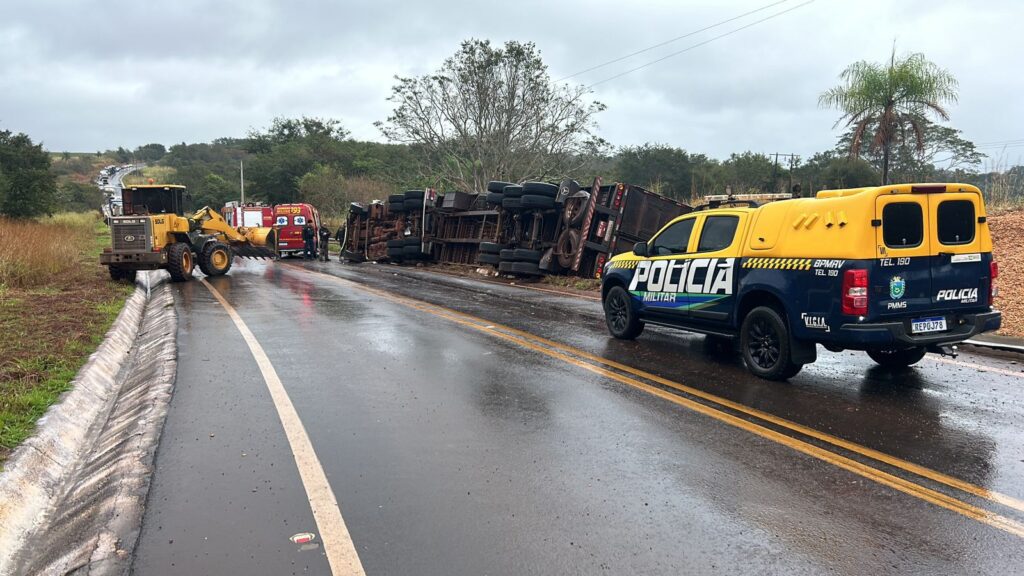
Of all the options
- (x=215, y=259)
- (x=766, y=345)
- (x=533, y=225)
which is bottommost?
(x=766, y=345)

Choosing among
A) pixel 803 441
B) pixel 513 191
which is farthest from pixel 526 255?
pixel 803 441

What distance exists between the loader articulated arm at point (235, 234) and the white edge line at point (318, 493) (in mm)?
16347

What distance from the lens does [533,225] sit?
20609mm

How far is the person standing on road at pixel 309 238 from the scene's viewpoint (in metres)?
33.6

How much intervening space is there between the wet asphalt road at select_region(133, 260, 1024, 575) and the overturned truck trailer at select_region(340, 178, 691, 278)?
9.48m

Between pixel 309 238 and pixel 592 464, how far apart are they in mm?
30657

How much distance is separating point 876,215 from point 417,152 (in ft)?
128

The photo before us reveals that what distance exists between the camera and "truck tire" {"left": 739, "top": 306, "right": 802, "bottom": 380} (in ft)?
23.2

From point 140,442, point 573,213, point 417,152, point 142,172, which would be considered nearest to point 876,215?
point 140,442

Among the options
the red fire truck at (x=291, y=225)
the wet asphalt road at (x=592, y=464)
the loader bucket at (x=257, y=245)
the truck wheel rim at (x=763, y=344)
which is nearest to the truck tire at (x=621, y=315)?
the wet asphalt road at (x=592, y=464)

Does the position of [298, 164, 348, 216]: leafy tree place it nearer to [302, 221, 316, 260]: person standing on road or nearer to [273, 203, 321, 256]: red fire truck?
[273, 203, 321, 256]: red fire truck

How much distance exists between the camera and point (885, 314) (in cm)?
643

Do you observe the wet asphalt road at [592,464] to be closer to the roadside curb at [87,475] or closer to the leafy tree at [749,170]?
the roadside curb at [87,475]

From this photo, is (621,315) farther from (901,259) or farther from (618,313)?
(901,259)
